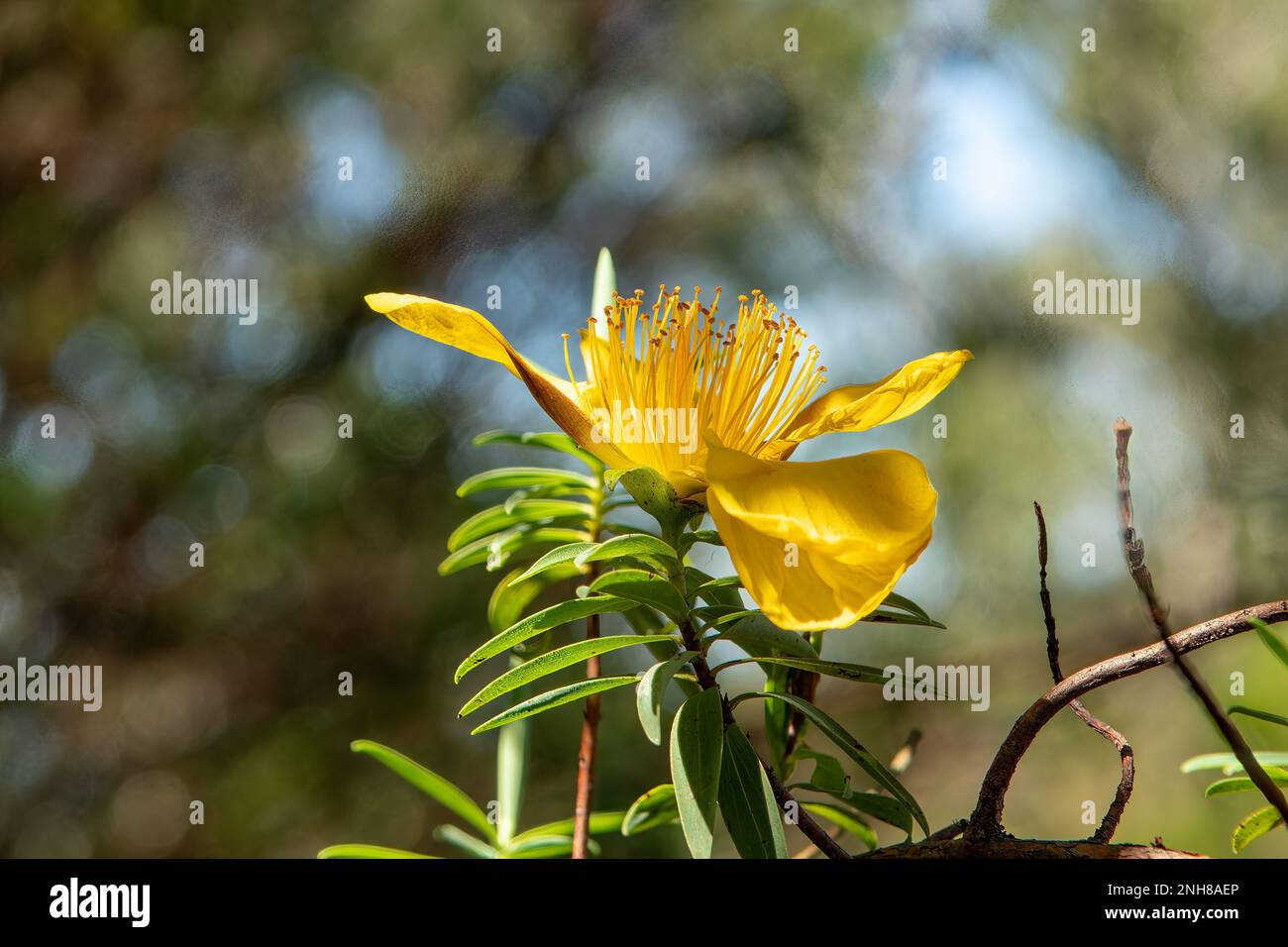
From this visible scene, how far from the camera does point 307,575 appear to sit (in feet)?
4.45

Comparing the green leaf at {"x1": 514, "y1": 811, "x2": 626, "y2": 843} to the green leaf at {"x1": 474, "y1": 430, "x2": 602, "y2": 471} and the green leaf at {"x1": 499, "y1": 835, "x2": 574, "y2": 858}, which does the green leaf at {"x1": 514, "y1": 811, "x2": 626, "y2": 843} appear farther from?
the green leaf at {"x1": 474, "y1": 430, "x2": 602, "y2": 471}

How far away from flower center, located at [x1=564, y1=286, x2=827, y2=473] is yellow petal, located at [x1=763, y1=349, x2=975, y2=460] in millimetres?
15

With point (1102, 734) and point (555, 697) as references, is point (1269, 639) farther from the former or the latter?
point (555, 697)

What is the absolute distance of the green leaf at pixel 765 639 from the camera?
307mm

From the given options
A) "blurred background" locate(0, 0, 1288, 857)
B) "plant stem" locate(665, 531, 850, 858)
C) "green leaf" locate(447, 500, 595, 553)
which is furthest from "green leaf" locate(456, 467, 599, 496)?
"blurred background" locate(0, 0, 1288, 857)

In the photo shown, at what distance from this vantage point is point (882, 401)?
335mm

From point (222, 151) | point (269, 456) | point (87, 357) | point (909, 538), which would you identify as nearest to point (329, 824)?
point (269, 456)

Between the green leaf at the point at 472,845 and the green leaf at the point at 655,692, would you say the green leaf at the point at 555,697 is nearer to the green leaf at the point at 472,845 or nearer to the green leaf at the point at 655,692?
the green leaf at the point at 655,692

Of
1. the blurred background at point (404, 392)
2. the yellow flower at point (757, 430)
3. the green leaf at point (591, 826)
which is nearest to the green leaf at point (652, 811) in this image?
the green leaf at point (591, 826)

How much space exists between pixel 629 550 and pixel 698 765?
65 millimetres

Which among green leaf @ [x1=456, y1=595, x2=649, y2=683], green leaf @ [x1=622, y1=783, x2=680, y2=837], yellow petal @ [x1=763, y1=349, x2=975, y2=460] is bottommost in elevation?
green leaf @ [x1=622, y1=783, x2=680, y2=837]

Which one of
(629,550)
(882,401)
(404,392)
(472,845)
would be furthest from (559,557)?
(404,392)

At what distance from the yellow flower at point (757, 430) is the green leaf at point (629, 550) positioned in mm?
21

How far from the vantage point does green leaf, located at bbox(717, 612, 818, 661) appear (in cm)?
31
